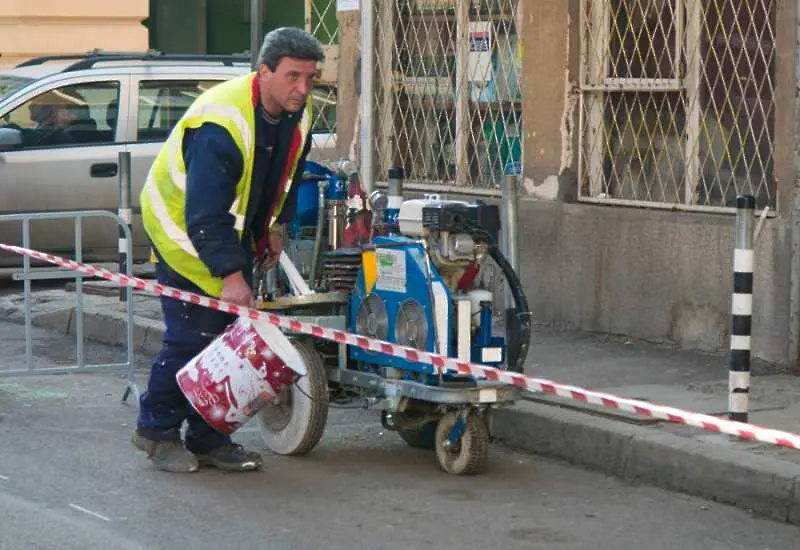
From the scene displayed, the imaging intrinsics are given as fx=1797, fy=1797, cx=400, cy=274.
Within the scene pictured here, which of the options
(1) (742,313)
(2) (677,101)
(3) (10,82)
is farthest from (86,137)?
(1) (742,313)

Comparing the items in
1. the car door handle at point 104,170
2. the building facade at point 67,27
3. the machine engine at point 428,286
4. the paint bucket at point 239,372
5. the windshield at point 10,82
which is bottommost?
the paint bucket at point 239,372

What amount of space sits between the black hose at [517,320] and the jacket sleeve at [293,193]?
870mm

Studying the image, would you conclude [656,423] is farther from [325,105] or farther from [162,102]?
[162,102]

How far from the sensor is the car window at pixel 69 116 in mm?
14062

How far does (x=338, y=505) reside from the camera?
6.83 m

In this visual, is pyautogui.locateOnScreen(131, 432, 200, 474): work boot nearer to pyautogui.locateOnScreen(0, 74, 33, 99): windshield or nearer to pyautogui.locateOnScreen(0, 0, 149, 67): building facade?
pyautogui.locateOnScreen(0, 74, 33, 99): windshield

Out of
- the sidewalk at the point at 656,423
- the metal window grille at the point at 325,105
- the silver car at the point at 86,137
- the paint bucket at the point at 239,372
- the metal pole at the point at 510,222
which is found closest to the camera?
the sidewalk at the point at 656,423

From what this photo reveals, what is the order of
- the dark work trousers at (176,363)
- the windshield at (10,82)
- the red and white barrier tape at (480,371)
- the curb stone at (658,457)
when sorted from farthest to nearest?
the windshield at (10,82)
the dark work trousers at (176,363)
the curb stone at (658,457)
the red and white barrier tape at (480,371)

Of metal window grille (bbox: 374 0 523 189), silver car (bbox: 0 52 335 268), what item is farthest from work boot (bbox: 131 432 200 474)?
silver car (bbox: 0 52 335 268)

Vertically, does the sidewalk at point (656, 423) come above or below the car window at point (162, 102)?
below

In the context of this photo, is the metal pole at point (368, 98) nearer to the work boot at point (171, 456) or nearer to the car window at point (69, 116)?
the car window at point (69, 116)

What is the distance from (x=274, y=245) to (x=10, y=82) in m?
8.09

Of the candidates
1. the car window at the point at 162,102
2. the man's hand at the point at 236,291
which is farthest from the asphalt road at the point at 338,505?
the car window at the point at 162,102

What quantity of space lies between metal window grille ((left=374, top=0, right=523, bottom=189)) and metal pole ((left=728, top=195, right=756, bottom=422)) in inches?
148
